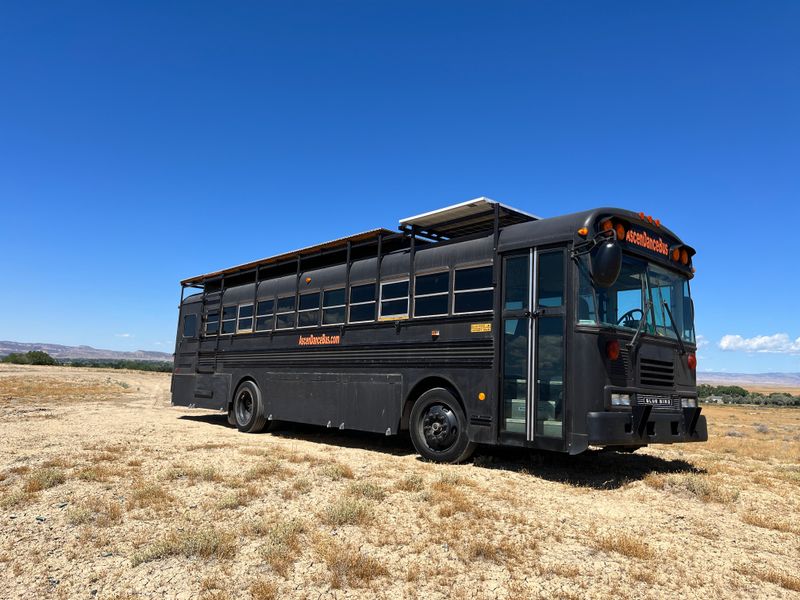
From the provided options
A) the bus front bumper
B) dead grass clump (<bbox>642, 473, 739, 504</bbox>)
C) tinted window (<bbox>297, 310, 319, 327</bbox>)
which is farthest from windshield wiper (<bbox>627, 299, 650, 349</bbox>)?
tinted window (<bbox>297, 310, 319, 327</bbox>)

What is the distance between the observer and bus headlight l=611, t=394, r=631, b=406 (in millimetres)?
6590

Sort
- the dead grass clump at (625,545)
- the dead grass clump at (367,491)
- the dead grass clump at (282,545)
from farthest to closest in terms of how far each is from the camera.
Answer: the dead grass clump at (367,491), the dead grass clump at (625,545), the dead grass clump at (282,545)

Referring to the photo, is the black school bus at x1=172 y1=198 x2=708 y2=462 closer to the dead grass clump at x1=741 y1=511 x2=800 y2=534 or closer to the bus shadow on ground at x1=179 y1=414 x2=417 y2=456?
the bus shadow on ground at x1=179 y1=414 x2=417 y2=456

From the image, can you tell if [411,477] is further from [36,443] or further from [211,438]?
[36,443]

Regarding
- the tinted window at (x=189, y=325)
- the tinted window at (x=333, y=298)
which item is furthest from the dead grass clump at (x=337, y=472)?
the tinted window at (x=189, y=325)

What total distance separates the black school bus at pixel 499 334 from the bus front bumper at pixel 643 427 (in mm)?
19

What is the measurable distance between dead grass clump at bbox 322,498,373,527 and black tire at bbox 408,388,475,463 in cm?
254

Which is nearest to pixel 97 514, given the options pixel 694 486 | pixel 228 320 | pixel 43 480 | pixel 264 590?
pixel 43 480

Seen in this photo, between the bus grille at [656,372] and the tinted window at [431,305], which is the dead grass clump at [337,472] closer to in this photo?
the tinted window at [431,305]

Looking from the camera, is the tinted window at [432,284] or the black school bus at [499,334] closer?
the black school bus at [499,334]

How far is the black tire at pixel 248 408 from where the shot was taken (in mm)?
11984

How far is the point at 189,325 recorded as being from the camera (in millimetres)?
15039

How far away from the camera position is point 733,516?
A: 18.9 feet

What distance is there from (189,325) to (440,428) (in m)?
9.47
